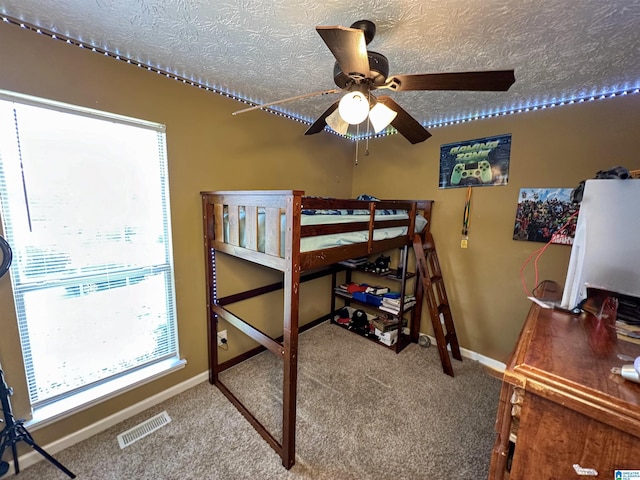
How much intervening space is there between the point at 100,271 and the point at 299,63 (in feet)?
5.92

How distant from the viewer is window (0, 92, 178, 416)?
1310mm

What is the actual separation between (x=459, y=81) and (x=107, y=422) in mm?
2828

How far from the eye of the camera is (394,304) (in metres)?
2.59

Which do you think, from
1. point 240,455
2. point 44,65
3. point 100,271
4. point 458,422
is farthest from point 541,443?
point 44,65

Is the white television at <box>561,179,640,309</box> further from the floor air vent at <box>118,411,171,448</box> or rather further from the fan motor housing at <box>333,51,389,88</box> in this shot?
the floor air vent at <box>118,411,171,448</box>

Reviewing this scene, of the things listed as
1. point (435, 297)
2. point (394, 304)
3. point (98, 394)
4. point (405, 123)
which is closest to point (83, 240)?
point (98, 394)

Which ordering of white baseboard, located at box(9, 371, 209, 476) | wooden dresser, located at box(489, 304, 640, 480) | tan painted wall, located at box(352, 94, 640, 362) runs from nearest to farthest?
wooden dresser, located at box(489, 304, 640, 480) < white baseboard, located at box(9, 371, 209, 476) < tan painted wall, located at box(352, 94, 640, 362)

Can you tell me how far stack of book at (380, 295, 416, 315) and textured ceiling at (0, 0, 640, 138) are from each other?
2.00 meters

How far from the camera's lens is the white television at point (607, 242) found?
42.4 inches

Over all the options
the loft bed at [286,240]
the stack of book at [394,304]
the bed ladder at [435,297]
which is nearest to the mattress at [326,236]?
the loft bed at [286,240]

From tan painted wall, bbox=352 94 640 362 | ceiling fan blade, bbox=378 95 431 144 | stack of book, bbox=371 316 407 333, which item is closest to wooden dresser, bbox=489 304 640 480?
ceiling fan blade, bbox=378 95 431 144

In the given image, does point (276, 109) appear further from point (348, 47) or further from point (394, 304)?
point (394, 304)

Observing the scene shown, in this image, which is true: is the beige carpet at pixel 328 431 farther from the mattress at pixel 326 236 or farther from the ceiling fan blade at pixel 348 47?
the ceiling fan blade at pixel 348 47

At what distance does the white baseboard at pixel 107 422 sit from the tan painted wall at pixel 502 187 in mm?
2391
